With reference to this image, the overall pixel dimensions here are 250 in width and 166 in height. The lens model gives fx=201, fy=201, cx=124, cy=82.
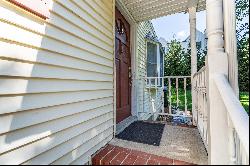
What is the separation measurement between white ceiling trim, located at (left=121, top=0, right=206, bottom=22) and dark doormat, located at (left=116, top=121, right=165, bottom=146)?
247cm

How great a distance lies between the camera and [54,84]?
191 centimetres

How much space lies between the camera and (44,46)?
70.1 inches

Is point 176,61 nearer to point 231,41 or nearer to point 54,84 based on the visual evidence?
point 231,41

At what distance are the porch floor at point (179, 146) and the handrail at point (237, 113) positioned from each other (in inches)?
31.8

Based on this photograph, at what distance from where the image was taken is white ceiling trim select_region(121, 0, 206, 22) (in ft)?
13.6

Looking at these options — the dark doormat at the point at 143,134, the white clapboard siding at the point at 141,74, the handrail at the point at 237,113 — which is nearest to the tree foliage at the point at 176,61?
the white clapboard siding at the point at 141,74

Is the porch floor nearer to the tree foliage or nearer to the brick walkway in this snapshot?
the brick walkway

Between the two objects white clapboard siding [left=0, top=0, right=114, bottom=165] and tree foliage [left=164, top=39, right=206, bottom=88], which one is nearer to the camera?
white clapboard siding [left=0, top=0, right=114, bottom=165]

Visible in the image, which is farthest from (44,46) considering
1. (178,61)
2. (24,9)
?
(178,61)

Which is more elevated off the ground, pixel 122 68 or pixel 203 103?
pixel 122 68

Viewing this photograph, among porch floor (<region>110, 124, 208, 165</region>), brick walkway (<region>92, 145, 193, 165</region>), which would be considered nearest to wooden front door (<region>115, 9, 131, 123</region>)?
porch floor (<region>110, 124, 208, 165</region>)

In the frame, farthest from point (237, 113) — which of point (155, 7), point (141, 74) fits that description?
point (141, 74)

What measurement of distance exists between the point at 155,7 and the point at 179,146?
10.1ft

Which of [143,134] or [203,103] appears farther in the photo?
[143,134]
